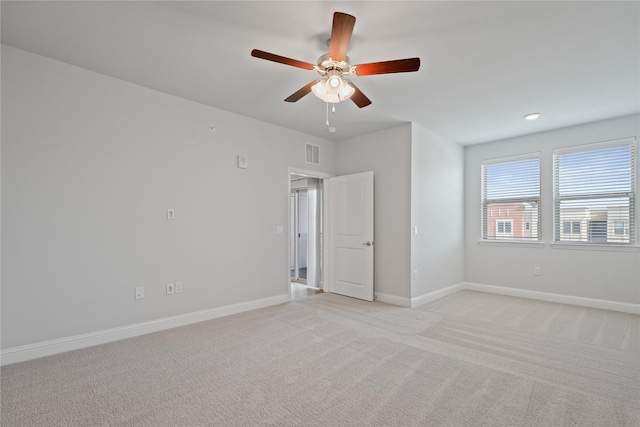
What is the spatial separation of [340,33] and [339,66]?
39cm

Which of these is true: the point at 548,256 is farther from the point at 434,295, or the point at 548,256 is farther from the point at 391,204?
the point at 391,204

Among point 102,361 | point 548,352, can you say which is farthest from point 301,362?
point 548,352

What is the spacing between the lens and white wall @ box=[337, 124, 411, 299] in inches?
177

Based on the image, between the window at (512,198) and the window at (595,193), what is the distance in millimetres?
291

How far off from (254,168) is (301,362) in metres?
2.68

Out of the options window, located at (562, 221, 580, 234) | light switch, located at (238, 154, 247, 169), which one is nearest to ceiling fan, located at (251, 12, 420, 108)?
light switch, located at (238, 154, 247, 169)

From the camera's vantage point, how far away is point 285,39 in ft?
8.04

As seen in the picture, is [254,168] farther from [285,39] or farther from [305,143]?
[285,39]

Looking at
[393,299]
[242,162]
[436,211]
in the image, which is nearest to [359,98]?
[242,162]

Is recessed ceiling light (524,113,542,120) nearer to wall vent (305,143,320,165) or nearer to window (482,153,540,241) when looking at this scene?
window (482,153,540,241)

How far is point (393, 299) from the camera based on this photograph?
459 cm

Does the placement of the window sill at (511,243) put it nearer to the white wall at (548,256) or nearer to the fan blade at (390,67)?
the white wall at (548,256)

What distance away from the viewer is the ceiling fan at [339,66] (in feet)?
6.42

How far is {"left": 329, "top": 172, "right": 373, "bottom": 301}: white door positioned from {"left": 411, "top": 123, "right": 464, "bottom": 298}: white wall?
700 millimetres
